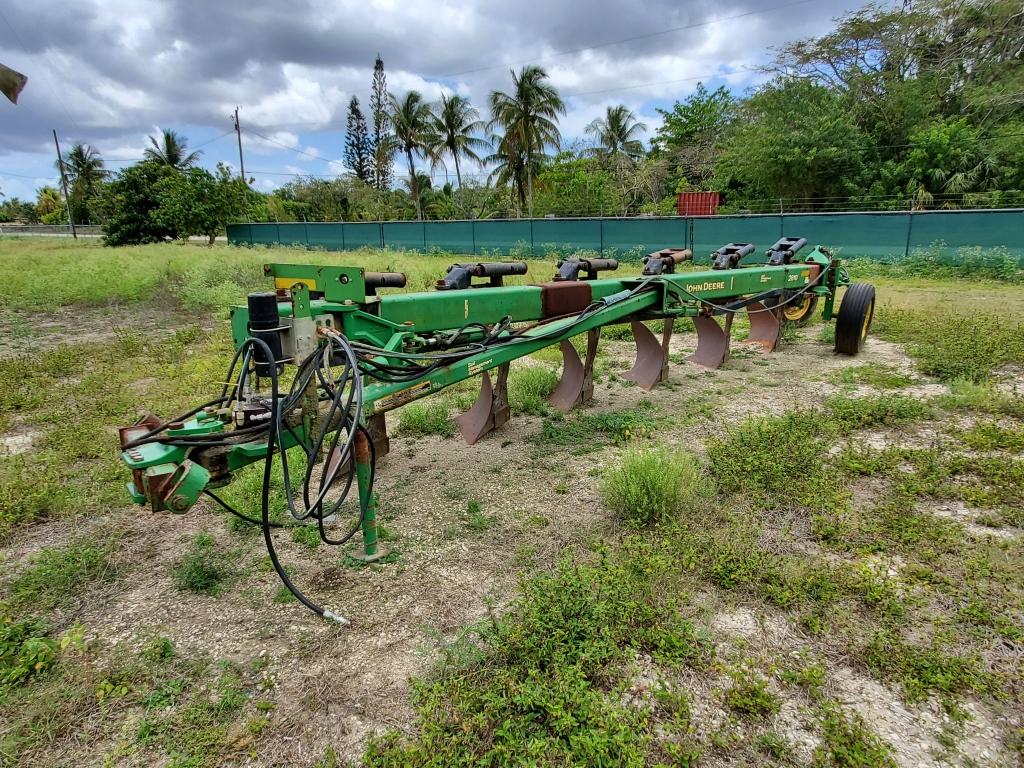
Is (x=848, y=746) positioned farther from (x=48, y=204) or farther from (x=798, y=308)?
(x=48, y=204)

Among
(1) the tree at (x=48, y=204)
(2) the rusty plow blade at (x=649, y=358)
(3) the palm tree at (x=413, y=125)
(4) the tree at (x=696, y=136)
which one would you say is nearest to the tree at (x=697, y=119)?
(4) the tree at (x=696, y=136)

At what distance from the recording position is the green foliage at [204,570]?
3.05 meters

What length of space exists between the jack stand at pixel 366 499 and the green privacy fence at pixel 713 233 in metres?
16.4

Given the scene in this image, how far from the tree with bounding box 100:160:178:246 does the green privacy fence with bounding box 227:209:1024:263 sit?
1053 centimetres

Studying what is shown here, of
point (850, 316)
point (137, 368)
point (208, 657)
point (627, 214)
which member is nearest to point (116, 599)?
point (208, 657)

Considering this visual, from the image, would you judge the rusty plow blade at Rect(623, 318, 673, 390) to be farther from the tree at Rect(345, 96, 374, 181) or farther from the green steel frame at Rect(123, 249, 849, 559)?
the tree at Rect(345, 96, 374, 181)

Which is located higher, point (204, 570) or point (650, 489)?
point (650, 489)

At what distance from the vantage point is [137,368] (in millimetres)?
7406

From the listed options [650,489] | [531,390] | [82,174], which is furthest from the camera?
[82,174]

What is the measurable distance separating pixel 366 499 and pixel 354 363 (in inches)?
33.3

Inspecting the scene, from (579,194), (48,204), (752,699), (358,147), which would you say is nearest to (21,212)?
(48,204)

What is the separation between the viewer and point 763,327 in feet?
25.4

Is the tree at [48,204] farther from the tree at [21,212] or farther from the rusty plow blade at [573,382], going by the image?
the rusty plow blade at [573,382]

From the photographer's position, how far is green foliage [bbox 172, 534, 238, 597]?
3047 millimetres
